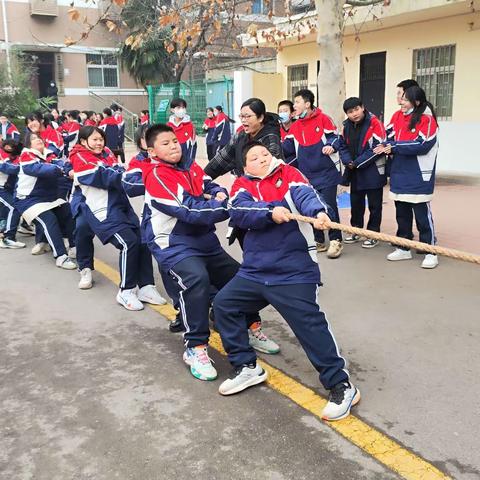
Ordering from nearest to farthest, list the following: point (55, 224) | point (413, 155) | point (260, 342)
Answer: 1. point (260, 342)
2. point (413, 155)
3. point (55, 224)

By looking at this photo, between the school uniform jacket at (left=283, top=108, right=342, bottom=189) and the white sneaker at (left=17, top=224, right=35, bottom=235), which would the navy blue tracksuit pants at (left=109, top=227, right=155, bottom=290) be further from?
the white sneaker at (left=17, top=224, right=35, bottom=235)

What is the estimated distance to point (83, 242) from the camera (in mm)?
5277

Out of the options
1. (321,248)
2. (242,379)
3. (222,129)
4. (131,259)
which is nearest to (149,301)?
(131,259)

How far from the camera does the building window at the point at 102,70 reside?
1067 inches

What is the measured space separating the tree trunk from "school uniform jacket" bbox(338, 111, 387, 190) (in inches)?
100

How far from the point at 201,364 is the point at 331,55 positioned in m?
6.10

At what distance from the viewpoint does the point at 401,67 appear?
39.8 feet

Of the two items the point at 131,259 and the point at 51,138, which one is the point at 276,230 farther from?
the point at 51,138

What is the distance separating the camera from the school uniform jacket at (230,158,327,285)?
9.71 feet

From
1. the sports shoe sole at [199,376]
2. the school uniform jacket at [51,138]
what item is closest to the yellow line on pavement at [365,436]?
the sports shoe sole at [199,376]

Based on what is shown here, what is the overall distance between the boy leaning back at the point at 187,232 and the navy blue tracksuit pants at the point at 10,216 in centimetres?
380

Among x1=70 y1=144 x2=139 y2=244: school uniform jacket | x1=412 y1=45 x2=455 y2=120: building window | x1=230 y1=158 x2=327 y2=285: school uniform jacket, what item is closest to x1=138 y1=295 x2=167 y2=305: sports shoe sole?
x1=70 y1=144 x2=139 y2=244: school uniform jacket

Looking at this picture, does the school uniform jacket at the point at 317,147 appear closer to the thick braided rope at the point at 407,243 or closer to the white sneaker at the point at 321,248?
the white sneaker at the point at 321,248

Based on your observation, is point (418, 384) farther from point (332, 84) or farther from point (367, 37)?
point (367, 37)
